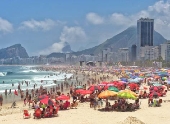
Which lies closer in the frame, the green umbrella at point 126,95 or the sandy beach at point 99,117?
the sandy beach at point 99,117

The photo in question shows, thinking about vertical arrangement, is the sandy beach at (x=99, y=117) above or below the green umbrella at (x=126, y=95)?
below

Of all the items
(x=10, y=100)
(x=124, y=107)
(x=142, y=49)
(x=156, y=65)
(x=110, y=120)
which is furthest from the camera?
(x=142, y=49)

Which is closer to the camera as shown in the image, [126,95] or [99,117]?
[99,117]

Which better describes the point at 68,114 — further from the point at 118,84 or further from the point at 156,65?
the point at 156,65

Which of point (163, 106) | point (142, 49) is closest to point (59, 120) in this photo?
point (163, 106)

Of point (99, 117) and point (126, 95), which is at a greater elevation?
point (126, 95)

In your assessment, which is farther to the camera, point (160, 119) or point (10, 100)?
point (10, 100)

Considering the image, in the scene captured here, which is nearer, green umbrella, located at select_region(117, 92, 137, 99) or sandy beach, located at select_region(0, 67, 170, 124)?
sandy beach, located at select_region(0, 67, 170, 124)

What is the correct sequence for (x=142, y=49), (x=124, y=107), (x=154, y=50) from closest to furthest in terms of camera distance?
1. (x=124, y=107)
2. (x=154, y=50)
3. (x=142, y=49)

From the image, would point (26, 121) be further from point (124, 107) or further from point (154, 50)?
point (154, 50)

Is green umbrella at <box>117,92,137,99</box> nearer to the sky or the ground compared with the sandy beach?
nearer to the sky

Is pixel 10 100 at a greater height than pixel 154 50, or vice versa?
pixel 154 50
